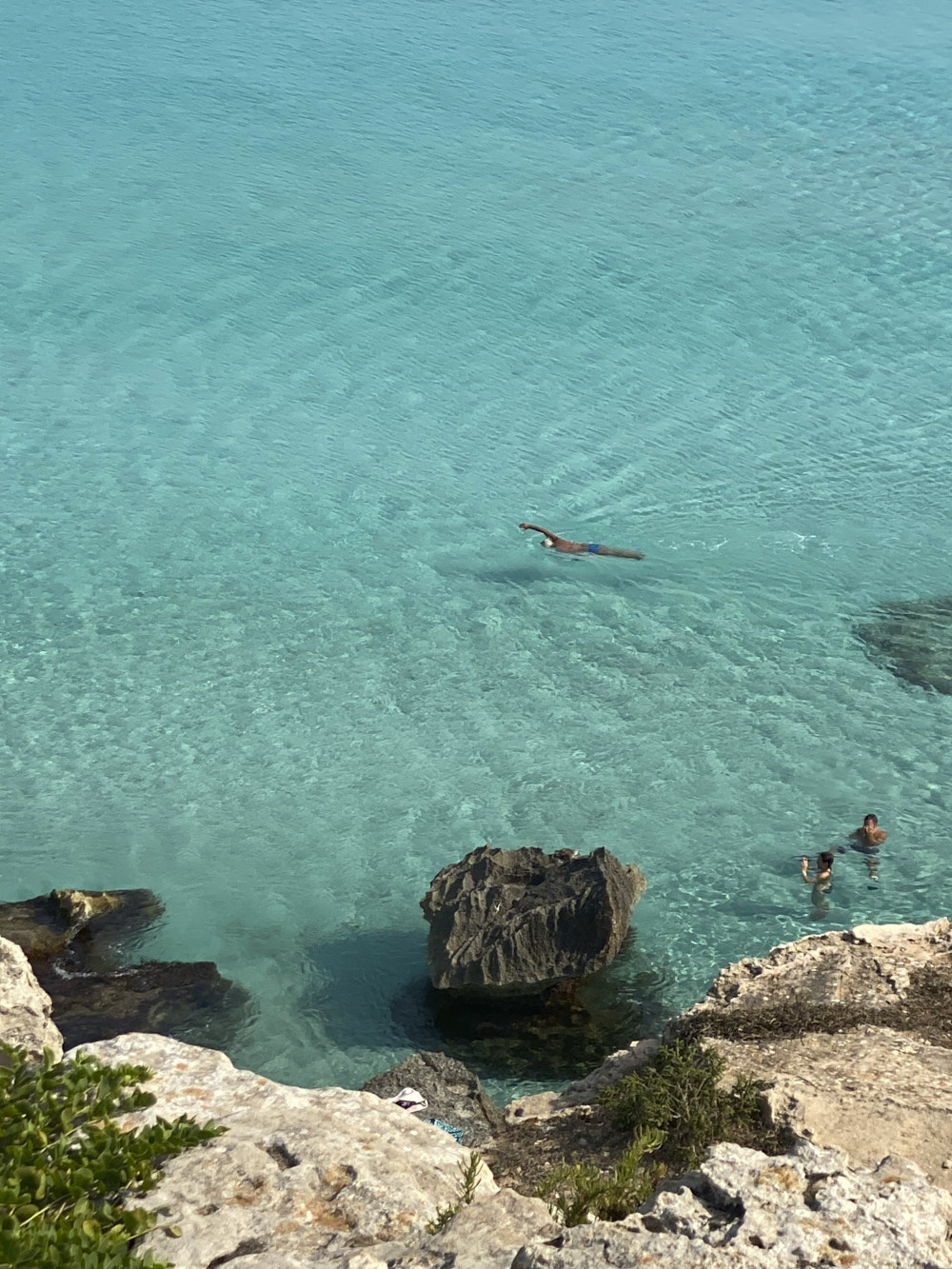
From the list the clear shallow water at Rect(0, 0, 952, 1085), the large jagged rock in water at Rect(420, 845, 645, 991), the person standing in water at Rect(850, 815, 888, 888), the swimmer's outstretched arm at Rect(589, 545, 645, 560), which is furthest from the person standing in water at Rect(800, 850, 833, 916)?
the swimmer's outstretched arm at Rect(589, 545, 645, 560)

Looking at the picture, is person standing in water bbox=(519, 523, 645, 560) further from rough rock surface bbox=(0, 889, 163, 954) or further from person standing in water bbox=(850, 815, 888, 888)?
rough rock surface bbox=(0, 889, 163, 954)

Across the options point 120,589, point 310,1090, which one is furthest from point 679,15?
point 310,1090

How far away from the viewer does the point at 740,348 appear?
76.7 feet

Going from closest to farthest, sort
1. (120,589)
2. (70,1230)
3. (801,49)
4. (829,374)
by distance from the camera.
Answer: (70,1230), (120,589), (829,374), (801,49)

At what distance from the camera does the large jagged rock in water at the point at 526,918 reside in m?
10.7

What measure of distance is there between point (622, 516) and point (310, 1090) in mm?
13258

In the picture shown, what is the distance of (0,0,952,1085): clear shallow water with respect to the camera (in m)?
12.8

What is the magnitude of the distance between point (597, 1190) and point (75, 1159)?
2.09m

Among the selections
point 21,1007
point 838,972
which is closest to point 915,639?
point 838,972

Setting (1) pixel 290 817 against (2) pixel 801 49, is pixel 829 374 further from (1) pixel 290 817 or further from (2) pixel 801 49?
(2) pixel 801 49

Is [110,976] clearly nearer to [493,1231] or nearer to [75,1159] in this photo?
[75,1159]

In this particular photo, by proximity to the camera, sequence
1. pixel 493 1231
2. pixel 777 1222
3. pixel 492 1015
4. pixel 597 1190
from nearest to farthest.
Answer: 1. pixel 493 1231
2. pixel 777 1222
3. pixel 597 1190
4. pixel 492 1015

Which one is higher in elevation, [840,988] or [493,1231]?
[493,1231]

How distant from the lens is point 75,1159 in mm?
5305
